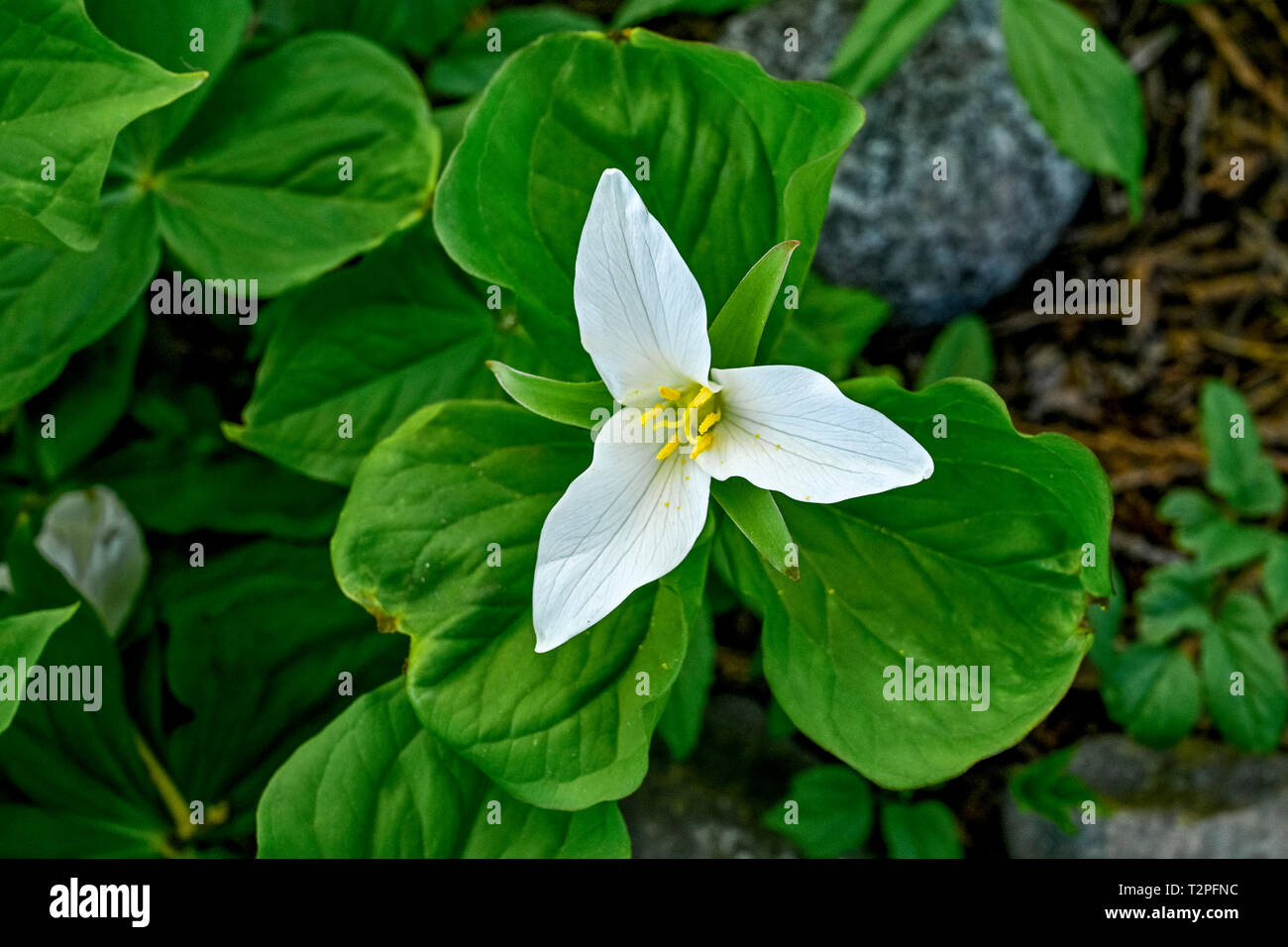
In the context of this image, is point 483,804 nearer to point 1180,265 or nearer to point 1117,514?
point 1117,514

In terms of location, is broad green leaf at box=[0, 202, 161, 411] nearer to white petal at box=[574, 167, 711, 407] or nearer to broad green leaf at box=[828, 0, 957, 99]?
white petal at box=[574, 167, 711, 407]

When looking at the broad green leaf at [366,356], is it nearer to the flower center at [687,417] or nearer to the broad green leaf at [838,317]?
the flower center at [687,417]

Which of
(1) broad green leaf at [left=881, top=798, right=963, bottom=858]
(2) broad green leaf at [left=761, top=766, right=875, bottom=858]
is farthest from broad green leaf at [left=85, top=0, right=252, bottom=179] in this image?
(1) broad green leaf at [left=881, top=798, right=963, bottom=858]

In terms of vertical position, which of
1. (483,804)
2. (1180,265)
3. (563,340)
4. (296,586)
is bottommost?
(483,804)

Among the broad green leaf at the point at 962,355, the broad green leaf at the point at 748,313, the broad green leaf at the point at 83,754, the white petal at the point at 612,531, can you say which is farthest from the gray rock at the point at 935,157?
the broad green leaf at the point at 83,754

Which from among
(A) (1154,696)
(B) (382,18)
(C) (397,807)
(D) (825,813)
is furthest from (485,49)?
(A) (1154,696)
